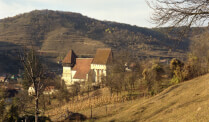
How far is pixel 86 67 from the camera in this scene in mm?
56656

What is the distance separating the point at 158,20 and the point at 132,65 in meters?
32.5

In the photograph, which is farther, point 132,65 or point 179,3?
point 132,65

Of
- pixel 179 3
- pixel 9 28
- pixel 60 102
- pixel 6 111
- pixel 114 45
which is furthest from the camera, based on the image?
pixel 9 28

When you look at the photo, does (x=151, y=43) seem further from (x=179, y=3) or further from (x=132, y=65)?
(x=179, y=3)

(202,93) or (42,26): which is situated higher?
(42,26)

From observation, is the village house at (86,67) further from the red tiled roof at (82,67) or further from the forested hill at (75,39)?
the forested hill at (75,39)

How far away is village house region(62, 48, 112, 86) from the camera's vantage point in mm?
51812

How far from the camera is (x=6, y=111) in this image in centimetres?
1681

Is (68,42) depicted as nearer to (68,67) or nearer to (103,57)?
(68,67)

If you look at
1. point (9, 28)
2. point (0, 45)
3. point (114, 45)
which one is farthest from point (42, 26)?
point (114, 45)

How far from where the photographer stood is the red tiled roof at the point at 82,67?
5525 cm

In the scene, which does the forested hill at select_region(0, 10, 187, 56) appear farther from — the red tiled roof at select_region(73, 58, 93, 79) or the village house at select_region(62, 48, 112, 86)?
the village house at select_region(62, 48, 112, 86)

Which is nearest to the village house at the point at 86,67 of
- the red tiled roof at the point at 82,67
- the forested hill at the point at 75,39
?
the red tiled roof at the point at 82,67

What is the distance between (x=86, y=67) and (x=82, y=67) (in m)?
1.28
